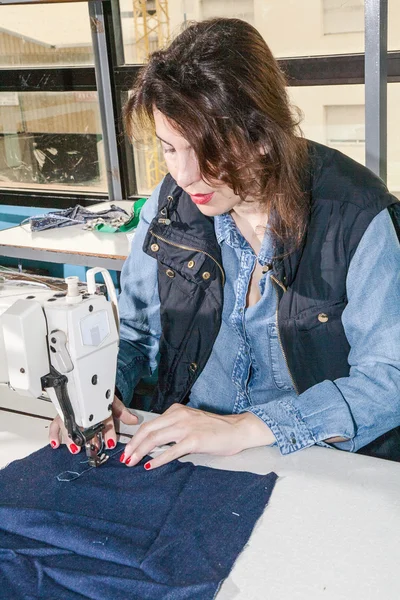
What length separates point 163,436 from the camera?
113cm

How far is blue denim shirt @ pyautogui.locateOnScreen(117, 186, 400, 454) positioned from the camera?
114cm

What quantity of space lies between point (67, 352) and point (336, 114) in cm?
240

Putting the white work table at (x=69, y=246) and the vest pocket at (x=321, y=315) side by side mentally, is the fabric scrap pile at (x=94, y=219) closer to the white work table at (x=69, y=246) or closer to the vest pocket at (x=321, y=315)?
the white work table at (x=69, y=246)

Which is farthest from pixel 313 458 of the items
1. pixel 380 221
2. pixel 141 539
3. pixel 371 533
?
pixel 380 221

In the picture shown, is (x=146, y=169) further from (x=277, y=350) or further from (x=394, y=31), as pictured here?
(x=277, y=350)

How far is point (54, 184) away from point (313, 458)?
9.40 feet

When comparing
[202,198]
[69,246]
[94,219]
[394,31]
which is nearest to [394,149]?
[394,31]

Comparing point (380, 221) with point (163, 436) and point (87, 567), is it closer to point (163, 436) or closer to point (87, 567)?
point (163, 436)

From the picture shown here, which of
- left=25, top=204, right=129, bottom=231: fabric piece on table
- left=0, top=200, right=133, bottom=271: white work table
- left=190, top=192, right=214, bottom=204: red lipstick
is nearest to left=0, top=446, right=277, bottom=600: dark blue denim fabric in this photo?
left=190, top=192, right=214, bottom=204: red lipstick

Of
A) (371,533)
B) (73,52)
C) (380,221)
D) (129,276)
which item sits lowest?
(371,533)

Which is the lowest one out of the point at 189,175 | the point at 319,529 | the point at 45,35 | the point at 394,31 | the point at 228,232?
the point at 319,529

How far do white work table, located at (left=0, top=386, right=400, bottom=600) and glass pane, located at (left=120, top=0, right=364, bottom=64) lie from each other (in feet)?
7.47

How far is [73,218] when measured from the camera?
2.83 meters

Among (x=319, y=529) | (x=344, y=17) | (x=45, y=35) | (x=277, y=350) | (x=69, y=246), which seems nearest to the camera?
(x=319, y=529)
